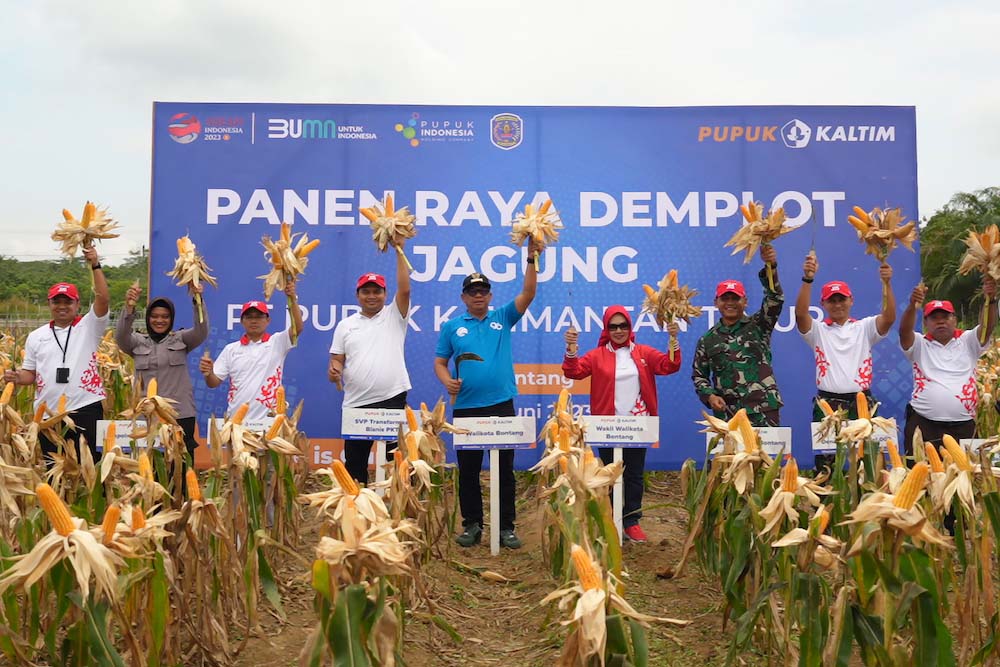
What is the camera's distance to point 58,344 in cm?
536

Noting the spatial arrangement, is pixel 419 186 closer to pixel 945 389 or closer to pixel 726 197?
pixel 726 197

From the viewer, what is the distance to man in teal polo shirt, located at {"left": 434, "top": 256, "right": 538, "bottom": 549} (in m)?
5.49

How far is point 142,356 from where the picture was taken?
5.36 m

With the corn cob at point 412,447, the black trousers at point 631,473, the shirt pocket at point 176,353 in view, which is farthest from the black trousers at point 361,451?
the black trousers at point 631,473

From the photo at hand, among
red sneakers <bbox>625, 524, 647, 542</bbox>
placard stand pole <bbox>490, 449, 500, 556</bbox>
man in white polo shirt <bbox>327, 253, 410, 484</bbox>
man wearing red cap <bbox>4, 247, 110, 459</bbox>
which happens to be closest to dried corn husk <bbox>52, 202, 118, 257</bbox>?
man wearing red cap <bbox>4, 247, 110, 459</bbox>

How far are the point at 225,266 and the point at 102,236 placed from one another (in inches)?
83.5

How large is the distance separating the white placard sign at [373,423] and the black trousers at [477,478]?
594 millimetres

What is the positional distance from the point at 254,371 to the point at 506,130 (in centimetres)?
321

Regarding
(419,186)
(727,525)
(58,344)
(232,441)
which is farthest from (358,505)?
(419,186)

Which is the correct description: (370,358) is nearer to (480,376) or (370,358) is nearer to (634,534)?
(480,376)

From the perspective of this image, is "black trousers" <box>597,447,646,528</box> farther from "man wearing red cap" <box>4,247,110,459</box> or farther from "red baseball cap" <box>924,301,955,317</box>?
"man wearing red cap" <box>4,247,110,459</box>

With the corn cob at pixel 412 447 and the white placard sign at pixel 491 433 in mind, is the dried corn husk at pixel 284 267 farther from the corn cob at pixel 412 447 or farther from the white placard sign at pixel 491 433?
the corn cob at pixel 412 447

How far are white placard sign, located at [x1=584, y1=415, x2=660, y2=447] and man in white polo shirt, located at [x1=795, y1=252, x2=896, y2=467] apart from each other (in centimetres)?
119

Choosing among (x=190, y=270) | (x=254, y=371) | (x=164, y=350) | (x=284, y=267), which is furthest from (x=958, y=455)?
(x=164, y=350)
